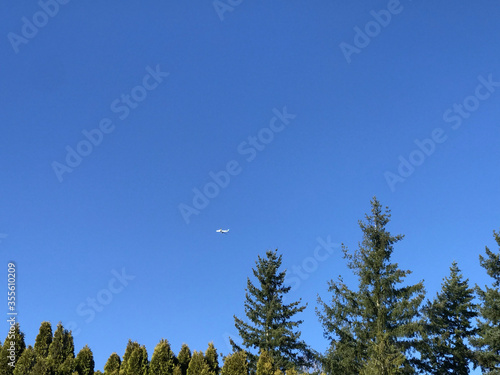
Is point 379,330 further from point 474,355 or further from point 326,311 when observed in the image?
point 474,355

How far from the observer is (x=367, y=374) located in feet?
80.2

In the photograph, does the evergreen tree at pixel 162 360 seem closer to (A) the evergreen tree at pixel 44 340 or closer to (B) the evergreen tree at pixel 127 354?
(B) the evergreen tree at pixel 127 354

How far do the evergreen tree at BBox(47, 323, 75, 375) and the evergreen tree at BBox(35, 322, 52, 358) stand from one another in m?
0.72

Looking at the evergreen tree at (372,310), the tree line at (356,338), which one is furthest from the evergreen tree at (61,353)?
the evergreen tree at (372,310)

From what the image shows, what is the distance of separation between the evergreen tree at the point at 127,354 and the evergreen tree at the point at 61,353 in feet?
9.46

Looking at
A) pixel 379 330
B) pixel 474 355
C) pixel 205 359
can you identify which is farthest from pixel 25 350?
pixel 474 355

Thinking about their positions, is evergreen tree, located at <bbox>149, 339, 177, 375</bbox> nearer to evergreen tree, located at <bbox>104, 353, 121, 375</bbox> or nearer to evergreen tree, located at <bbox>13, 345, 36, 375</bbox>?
evergreen tree, located at <bbox>104, 353, 121, 375</bbox>

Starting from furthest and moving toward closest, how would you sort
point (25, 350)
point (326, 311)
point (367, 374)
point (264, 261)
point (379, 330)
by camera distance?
point (264, 261) → point (326, 311) → point (379, 330) → point (25, 350) → point (367, 374)

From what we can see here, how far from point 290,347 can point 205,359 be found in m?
10.4

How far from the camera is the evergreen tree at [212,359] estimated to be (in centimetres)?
2758

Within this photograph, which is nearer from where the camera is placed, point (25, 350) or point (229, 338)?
point (25, 350)

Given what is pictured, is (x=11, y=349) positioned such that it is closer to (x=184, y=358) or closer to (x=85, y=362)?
(x=85, y=362)

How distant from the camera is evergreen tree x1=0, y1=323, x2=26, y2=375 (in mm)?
26953

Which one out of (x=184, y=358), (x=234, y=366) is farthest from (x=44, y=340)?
(x=234, y=366)
